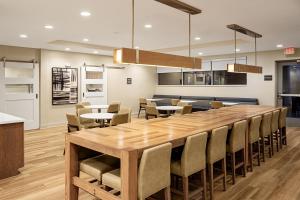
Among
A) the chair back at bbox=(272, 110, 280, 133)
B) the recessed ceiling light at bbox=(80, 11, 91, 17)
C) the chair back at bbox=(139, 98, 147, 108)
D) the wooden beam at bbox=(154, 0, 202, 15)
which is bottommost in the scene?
the chair back at bbox=(272, 110, 280, 133)

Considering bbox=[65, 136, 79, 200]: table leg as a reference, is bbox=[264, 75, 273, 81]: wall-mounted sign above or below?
above

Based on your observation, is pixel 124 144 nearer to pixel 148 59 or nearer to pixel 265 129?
pixel 148 59

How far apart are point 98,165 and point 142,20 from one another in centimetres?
291

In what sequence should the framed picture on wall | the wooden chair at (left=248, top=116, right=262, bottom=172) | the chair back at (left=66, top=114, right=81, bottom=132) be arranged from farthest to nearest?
the framed picture on wall
the chair back at (left=66, top=114, right=81, bottom=132)
the wooden chair at (left=248, top=116, right=262, bottom=172)

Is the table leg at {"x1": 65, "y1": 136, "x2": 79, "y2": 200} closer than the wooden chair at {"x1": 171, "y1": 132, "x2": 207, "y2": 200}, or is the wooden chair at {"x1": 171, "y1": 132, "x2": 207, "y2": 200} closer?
the wooden chair at {"x1": 171, "y1": 132, "x2": 207, "y2": 200}

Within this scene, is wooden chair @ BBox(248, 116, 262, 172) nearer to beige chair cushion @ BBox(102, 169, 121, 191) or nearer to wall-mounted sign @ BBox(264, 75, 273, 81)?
beige chair cushion @ BBox(102, 169, 121, 191)

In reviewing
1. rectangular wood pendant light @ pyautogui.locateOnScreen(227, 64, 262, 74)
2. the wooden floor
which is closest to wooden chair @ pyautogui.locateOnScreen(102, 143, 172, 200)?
the wooden floor

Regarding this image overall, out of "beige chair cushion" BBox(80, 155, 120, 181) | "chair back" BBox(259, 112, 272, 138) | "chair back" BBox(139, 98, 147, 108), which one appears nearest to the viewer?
"beige chair cushion" BBox(80, 155, 120, 181)

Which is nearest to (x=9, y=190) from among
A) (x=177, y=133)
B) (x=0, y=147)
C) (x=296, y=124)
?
(x=0, y=147)

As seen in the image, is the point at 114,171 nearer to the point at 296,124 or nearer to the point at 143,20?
the point at 143,20

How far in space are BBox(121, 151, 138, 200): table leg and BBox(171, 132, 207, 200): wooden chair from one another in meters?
0.66

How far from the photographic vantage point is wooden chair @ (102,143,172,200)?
2.15 metres

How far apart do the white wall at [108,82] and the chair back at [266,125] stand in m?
6.31

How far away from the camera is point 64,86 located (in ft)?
27.1
